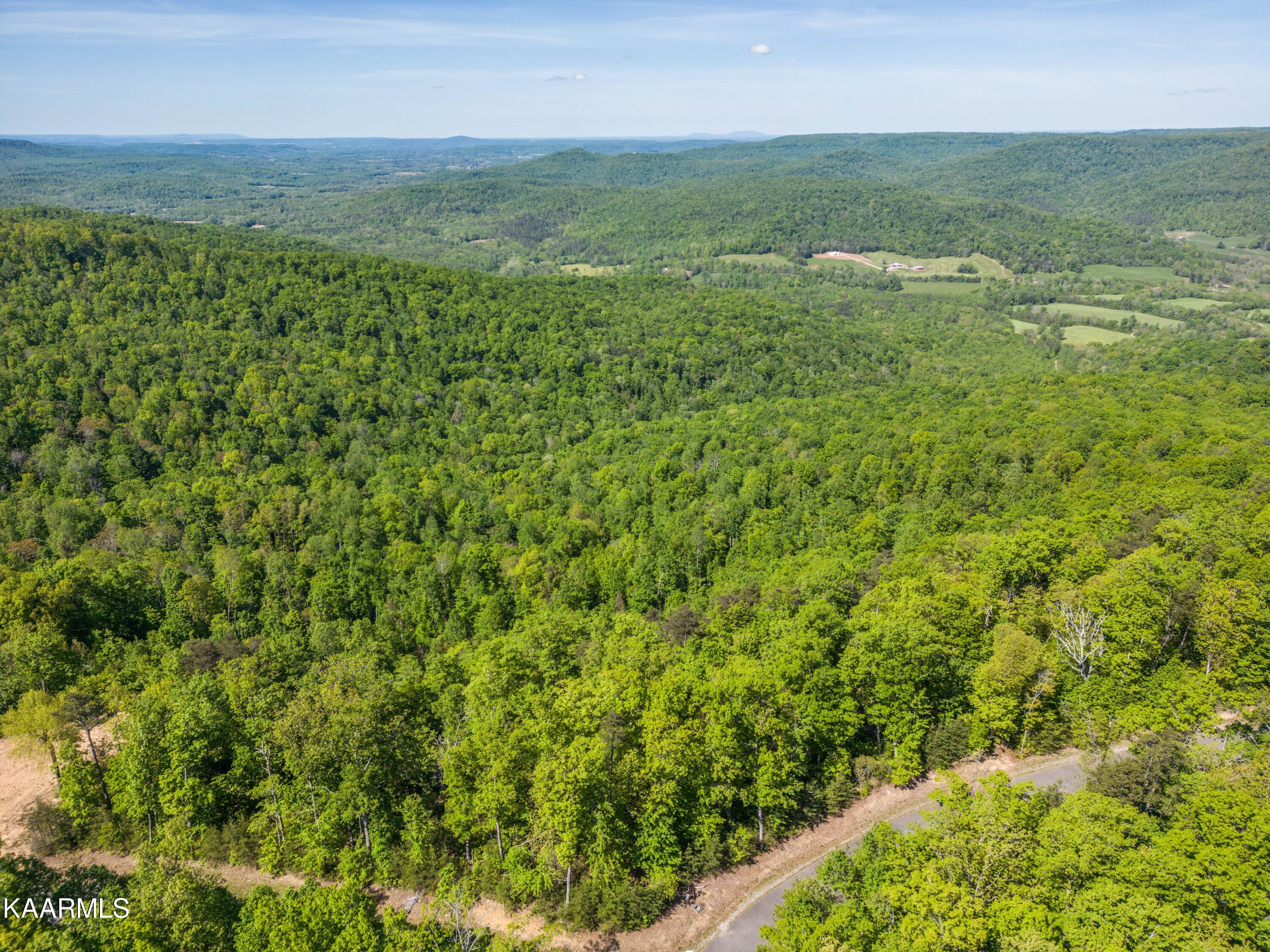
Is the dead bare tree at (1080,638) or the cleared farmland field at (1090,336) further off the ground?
the cleared farmland field at (1090,336)

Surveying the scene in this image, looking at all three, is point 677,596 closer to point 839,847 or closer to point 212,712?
point 839,847

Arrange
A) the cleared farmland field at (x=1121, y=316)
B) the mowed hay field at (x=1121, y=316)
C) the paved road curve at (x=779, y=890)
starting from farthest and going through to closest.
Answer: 1. the cleared farmland field at (x=1121, y=316)
2. the mowed hay field at (x=1121, y=316)
3. the paved road curve at (x=779, y=890)

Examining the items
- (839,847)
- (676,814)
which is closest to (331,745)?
(676,814)

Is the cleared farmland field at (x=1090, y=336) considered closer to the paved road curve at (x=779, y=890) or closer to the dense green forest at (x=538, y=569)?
the dense green forest at (x=538, y=569)

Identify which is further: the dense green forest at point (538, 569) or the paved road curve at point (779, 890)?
the dense green forest at point (538, 569)

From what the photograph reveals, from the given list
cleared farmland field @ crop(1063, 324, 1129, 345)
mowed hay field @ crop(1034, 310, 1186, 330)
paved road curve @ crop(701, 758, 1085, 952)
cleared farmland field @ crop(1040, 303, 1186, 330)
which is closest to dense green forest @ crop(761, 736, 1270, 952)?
paved road curve @ crop(701, 758, 1085, 952)

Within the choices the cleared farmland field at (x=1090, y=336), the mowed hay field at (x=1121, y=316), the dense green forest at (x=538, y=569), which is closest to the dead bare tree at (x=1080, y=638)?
the dense green forest at (x=538, y=569)
